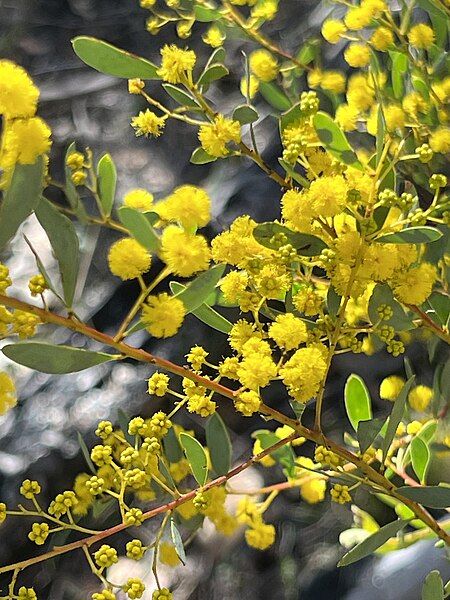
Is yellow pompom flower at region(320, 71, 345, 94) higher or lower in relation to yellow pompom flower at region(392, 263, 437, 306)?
lower

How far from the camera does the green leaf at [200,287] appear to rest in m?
0.50

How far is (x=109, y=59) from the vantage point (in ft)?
1.94

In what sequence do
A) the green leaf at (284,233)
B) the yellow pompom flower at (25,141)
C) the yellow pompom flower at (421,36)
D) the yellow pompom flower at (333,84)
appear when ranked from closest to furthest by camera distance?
the yellow pompom flower at (25,141), the green leaf at (284,233), the yellow pompom flower at (421,36), the yellow pompom flower at (333,84)

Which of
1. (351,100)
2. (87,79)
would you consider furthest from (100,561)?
(87,79)

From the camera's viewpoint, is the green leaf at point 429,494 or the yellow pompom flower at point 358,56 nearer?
the green leaf at point 429,494

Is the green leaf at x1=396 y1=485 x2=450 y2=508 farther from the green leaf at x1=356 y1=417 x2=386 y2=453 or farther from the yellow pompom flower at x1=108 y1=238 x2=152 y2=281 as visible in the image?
the yellow pompom flower at x1=108 y1=238 x2=152 y2=281

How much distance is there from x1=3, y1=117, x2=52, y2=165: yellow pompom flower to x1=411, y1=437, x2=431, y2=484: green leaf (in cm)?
43

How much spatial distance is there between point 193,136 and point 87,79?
1.27 feet

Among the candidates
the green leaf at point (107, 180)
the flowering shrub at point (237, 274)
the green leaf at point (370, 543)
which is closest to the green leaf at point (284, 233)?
the flowering shrub at point (237, 274)

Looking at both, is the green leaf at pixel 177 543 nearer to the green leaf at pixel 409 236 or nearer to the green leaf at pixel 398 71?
the green leaf at pixel 409 236

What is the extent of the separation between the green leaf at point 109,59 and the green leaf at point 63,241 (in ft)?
0.47

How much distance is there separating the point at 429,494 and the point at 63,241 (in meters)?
0.35

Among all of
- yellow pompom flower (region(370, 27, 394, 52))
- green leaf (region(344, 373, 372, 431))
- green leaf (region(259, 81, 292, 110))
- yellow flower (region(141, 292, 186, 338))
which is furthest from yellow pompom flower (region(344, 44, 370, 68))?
yellow flower (region(141, 292, 186, 338))

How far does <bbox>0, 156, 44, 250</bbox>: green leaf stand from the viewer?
44 cm
